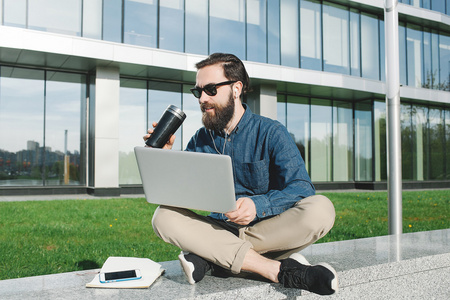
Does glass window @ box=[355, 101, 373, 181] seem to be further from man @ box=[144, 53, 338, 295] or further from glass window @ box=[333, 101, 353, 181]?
man @ box=[144, 53, 338, 295]

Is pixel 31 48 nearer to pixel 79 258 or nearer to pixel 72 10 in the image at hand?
pixel 72 10

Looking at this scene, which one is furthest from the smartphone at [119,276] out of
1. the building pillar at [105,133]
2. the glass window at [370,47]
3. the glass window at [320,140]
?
the glass window at [370,47]

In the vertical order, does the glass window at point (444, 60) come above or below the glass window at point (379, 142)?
above

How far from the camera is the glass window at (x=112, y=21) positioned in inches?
603

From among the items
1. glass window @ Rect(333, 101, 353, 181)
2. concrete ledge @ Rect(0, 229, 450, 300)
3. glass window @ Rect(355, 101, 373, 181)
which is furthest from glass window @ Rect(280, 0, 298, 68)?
concrete ledge @ Rect(0, 229, 450, 300)

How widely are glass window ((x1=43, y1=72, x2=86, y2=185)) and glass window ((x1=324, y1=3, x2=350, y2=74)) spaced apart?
36.7ft

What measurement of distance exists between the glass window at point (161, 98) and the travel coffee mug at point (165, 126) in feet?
47.0

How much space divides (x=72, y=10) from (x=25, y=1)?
1.52 m

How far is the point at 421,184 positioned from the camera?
22000mm

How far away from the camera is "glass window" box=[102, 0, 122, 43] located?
15305 millimetres

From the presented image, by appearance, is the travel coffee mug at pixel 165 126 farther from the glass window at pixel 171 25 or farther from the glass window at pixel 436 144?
the glass window at pixel 436 144

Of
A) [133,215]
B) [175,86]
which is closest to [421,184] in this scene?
[175,86]

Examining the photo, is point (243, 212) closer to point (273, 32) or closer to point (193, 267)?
point (193, 267)

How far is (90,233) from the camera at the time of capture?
19.9ft
